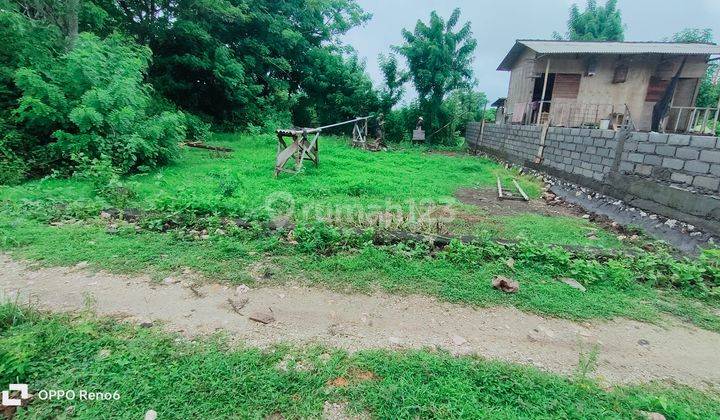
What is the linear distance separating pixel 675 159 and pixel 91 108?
10.4 meters

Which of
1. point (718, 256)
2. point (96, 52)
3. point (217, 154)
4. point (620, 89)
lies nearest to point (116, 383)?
point (718, 256)

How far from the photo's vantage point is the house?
13617mm

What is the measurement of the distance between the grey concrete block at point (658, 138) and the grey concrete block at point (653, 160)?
252 millimetres

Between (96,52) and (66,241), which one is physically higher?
(96,52)

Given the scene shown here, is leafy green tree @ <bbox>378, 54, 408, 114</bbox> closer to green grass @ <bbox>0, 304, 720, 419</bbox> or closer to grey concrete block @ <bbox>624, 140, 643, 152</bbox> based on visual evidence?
grey concrete block @ <bbox>624, 140, 643, 152</bbox>

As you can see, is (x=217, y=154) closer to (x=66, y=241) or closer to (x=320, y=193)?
(x=320, y=193)

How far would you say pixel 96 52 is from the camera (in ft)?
23.6

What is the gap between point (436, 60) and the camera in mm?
18000

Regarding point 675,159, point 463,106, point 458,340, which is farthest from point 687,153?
point 463,106

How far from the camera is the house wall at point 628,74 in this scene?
45.4 feet

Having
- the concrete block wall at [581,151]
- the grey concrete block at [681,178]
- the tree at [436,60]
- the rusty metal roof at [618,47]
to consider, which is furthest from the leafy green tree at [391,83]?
the grey concrete block at [681,178]

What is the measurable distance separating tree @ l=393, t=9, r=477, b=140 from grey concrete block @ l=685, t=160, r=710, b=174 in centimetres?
1486

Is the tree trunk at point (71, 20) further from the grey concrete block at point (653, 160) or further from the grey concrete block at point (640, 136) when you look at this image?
the grey concrete block at point (653, 160)

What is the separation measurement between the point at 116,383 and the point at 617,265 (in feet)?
14.3
